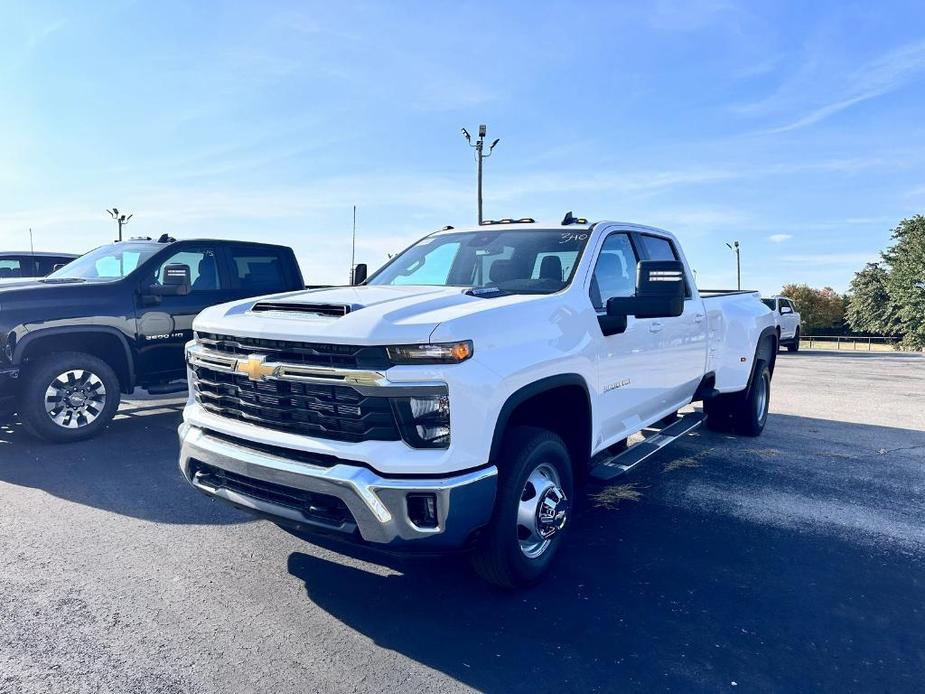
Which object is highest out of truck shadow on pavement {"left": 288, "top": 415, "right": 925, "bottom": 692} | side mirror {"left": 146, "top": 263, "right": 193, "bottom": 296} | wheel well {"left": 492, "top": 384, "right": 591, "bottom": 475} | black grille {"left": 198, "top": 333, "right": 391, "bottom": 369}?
side mirror {"left": 146, "top": 263, "right": 193, "bottom": 296}

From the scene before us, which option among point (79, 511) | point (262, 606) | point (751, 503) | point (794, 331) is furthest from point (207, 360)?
point (794, 331)

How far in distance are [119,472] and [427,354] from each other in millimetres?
3871

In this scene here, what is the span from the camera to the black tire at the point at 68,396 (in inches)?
240

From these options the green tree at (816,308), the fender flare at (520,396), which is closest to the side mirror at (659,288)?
the fender flare at (520,396)

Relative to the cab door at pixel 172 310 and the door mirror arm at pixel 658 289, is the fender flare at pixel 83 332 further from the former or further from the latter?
the door mirror arm at pixel 658 289

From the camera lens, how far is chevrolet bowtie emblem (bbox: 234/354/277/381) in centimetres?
316

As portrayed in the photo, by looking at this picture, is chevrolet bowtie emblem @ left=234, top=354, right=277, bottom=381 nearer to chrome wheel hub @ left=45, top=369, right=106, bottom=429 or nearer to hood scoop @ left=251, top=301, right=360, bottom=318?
hood scoop @ left=251, top=301, right=360, bottom=318

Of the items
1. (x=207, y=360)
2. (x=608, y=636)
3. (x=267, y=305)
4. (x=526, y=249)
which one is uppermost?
(x=526, y=249)

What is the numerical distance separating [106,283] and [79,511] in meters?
3.01

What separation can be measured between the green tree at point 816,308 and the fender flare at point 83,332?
6634cm

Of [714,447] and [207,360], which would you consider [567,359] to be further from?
[714,447]

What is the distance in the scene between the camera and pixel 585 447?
12.6ft

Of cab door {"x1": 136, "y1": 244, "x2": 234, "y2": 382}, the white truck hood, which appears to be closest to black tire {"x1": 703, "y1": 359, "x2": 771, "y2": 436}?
the white truck hood

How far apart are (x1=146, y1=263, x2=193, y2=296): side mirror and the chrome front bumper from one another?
4.21 metres
